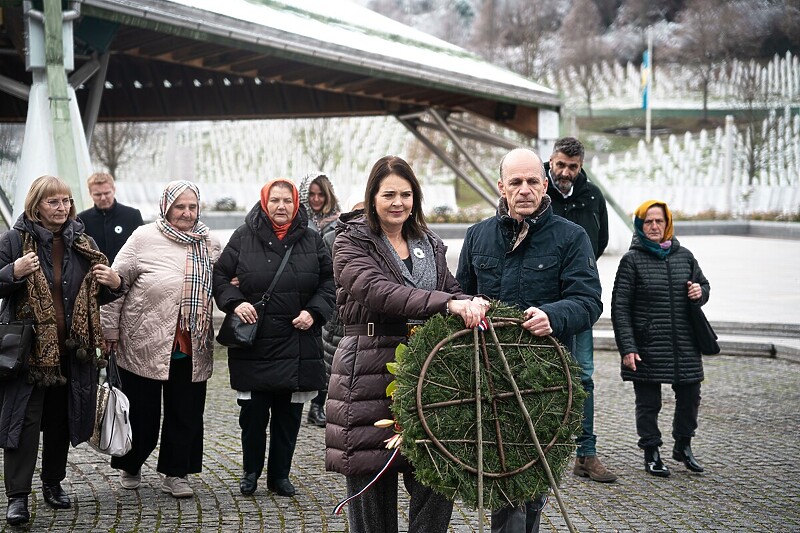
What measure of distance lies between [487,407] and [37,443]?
320cm

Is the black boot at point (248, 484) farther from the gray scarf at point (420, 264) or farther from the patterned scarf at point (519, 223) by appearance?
the patterned scarf at point (519, 223)

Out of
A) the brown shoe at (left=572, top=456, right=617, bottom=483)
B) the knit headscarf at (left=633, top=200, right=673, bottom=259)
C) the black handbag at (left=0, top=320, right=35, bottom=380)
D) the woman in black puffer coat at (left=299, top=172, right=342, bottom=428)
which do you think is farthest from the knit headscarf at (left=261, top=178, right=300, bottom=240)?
the brown shoe at (left=572, top=456, right=617, bottom=483)

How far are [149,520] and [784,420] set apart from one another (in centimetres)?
555

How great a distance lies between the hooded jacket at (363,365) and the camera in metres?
4.32

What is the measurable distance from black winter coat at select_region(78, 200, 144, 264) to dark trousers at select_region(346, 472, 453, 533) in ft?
17.4

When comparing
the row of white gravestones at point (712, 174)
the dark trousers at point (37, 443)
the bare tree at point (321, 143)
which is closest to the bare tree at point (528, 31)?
the row of white gravestones at point (712, 174)

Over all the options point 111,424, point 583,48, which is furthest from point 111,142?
point 111,424

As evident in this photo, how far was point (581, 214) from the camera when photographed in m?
6.84

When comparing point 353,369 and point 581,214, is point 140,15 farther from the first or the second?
point 353,369

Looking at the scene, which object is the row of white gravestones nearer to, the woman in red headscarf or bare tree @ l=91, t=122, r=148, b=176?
bare tree @ l=91, t=122, r=148, b=176

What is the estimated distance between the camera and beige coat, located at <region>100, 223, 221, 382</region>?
6.32 m

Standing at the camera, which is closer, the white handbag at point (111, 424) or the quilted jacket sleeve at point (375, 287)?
the quilted jacket sleeve at point (375, 287)

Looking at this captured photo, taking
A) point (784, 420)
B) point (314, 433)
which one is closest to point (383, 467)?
point (314, 433)

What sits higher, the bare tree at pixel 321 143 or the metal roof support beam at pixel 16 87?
the bare tree at pixel 321 143
